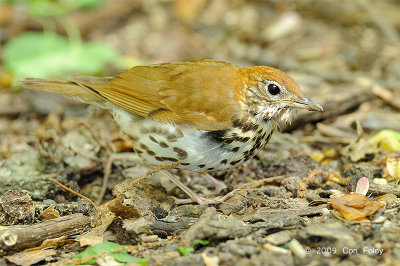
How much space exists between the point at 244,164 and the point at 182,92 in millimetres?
975

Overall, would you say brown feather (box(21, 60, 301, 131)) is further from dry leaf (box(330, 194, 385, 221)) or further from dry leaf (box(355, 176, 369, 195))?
dry leaf (box(330, 194, 385, 221))

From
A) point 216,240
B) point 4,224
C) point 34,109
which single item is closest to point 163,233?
point 216,240

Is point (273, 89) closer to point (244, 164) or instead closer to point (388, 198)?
point (244, 164)

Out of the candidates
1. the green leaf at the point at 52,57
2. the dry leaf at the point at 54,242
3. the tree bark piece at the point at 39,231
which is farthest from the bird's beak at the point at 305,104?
the green leaf at the point at 52,57

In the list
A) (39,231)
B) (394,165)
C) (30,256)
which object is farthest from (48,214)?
(394,165)

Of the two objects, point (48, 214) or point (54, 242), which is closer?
point (54, 242)

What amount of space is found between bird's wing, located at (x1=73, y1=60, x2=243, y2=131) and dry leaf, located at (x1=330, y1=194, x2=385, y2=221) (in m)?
1.00

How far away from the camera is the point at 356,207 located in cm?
333

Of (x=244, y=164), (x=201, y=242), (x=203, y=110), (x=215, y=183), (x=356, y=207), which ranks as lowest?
(x=215, y=183)

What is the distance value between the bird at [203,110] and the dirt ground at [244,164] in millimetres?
347

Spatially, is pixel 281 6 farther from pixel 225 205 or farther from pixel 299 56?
pixel 225 205

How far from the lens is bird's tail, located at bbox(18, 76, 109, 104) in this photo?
4426 mm

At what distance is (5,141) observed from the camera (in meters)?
5.99

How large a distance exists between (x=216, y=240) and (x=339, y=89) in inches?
146
